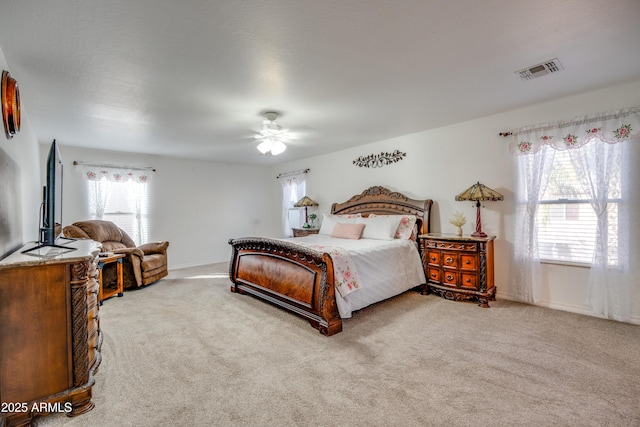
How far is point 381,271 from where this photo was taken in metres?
3.50

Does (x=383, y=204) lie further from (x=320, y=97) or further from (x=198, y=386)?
(x=198, y=386)

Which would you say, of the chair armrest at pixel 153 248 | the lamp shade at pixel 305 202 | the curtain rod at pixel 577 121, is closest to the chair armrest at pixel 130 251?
the chair armrest at pixel 153 248

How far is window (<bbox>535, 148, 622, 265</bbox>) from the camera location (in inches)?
120

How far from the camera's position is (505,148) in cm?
381

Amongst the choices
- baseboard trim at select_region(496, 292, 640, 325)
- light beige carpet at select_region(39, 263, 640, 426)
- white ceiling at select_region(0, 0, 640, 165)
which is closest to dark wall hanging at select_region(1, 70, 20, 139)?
white ceiling at select_region(0, 0, 640, 165)

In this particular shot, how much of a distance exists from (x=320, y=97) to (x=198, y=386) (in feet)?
9.13

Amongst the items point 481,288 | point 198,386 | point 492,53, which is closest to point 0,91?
point 198,386

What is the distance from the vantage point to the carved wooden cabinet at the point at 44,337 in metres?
1.60

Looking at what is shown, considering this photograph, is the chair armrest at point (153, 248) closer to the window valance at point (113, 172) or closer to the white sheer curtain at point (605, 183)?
the window valance at point (113, 172)

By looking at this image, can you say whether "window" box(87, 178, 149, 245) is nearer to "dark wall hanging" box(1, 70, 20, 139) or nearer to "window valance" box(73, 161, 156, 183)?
"window valance" box(73, 161, 156, 183)

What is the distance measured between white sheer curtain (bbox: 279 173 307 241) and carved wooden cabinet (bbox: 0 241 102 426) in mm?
5244

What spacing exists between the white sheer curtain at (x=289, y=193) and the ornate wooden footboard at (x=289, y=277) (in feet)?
9.71

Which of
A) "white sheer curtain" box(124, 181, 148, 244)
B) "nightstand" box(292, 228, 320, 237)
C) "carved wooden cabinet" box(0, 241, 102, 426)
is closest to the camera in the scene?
"carved wooden cabinet" box(0, 241, 102, 426)

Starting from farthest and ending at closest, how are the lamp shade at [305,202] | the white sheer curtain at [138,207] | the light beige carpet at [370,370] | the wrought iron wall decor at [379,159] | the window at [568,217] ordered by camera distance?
1. the lamp shade at [305,202]
2. the white sheer curtain at [138,207]
3. the wrought iron wall decor at [379,159]
4. the window at [568,217]
5. the light beige carpet at [370,370]
